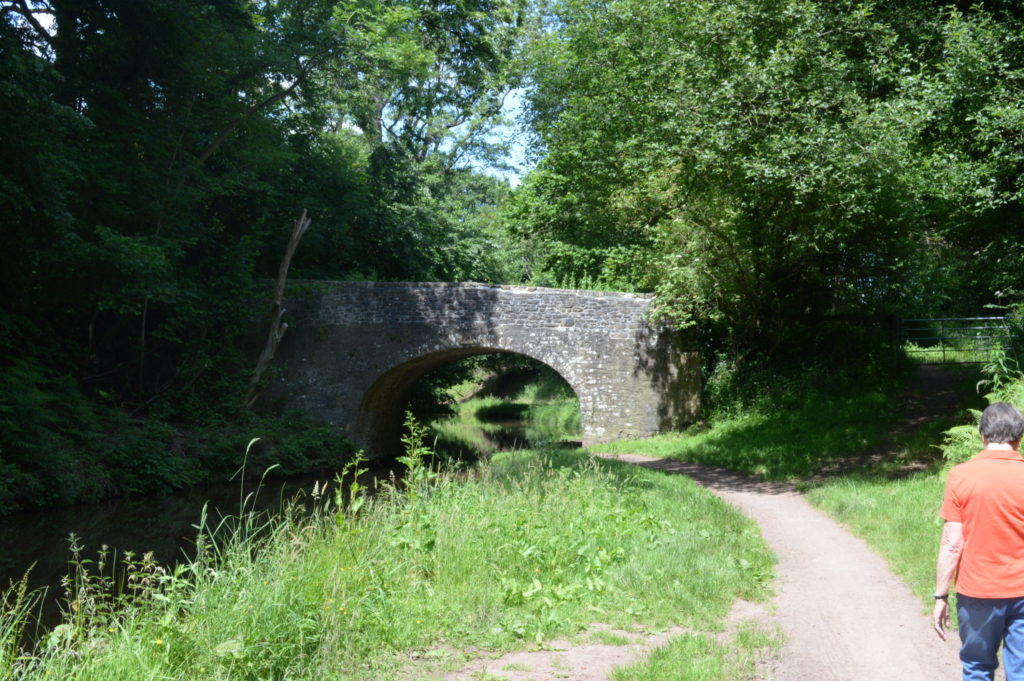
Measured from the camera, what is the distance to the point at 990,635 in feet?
9.39

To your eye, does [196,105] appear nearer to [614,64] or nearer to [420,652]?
[614,64]

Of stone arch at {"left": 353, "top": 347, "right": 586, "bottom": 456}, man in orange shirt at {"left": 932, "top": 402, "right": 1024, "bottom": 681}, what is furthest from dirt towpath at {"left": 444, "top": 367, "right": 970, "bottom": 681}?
stone arch at {"left": 353, "top": 347, "right": 586, "bottom": 456}

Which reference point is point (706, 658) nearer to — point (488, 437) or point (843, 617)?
point (843, 617)

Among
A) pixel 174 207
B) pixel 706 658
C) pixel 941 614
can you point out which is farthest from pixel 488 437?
pixel 941 614

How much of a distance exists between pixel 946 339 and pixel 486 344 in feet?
32.0

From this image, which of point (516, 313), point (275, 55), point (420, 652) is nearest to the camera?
point (420, 652)

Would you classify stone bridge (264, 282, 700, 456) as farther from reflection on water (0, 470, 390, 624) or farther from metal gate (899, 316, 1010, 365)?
metal gate (899, 316, 1010, 365)

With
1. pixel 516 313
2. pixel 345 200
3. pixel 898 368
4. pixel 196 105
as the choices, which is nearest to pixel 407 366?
pixel 516 313

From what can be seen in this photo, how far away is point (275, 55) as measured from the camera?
14.5 meters

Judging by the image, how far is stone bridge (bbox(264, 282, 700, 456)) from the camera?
15.8 metres

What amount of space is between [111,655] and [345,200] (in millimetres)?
16554

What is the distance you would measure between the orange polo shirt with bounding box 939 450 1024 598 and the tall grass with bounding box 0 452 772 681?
1.81m

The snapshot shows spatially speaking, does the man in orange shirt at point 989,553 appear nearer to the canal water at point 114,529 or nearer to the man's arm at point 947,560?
the man's arm at point 947,560

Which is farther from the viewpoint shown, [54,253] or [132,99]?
[132,99]
